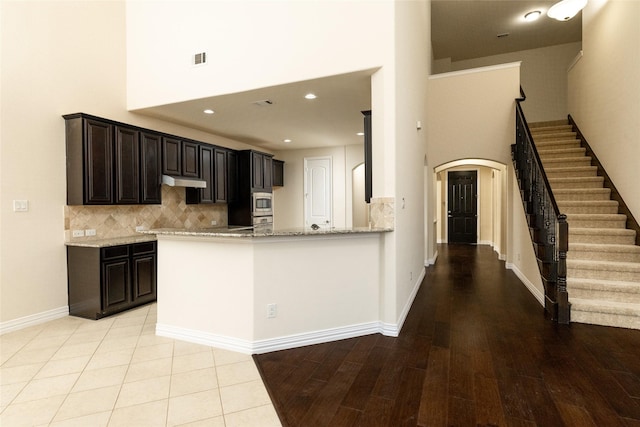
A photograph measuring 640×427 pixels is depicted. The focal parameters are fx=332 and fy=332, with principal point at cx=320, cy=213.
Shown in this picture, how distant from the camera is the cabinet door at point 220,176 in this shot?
234 inches

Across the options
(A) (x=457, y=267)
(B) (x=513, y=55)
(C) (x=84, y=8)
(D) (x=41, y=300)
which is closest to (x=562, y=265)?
(A) (x=457, y=267)

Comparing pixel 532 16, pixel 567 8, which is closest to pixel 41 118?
pixel 567 8

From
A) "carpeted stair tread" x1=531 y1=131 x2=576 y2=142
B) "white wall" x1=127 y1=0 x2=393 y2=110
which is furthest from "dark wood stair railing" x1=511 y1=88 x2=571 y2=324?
"white wall" x1=127 y1=0 x2=393 y2=110

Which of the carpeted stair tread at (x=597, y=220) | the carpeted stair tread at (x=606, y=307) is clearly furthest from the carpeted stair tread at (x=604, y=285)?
the carpeted stair tread at (x=597, y=220)

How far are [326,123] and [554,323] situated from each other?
414 cm

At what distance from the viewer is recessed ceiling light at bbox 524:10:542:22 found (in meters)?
6.89

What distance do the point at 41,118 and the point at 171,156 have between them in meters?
1.59

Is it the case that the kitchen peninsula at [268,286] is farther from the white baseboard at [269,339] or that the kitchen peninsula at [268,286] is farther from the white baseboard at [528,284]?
the white baseboard at [528,284]

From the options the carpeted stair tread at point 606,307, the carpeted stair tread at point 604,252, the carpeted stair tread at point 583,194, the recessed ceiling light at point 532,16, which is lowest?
the carpeted stair tread at point 606,307

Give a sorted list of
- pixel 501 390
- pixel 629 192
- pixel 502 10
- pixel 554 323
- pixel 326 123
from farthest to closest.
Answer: pixel 502 10
pixel 326 123
pixel 629 192
pixel 554 323
pixel 501 390

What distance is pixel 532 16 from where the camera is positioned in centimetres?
698

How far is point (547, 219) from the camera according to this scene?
409 cm

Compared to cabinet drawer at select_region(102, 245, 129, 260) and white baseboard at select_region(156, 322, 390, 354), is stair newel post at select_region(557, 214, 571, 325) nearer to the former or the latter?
white baseboard at select_region(156, 322, 390, 354)

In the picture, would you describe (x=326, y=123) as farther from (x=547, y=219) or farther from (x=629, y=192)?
(x=629, y=192)
